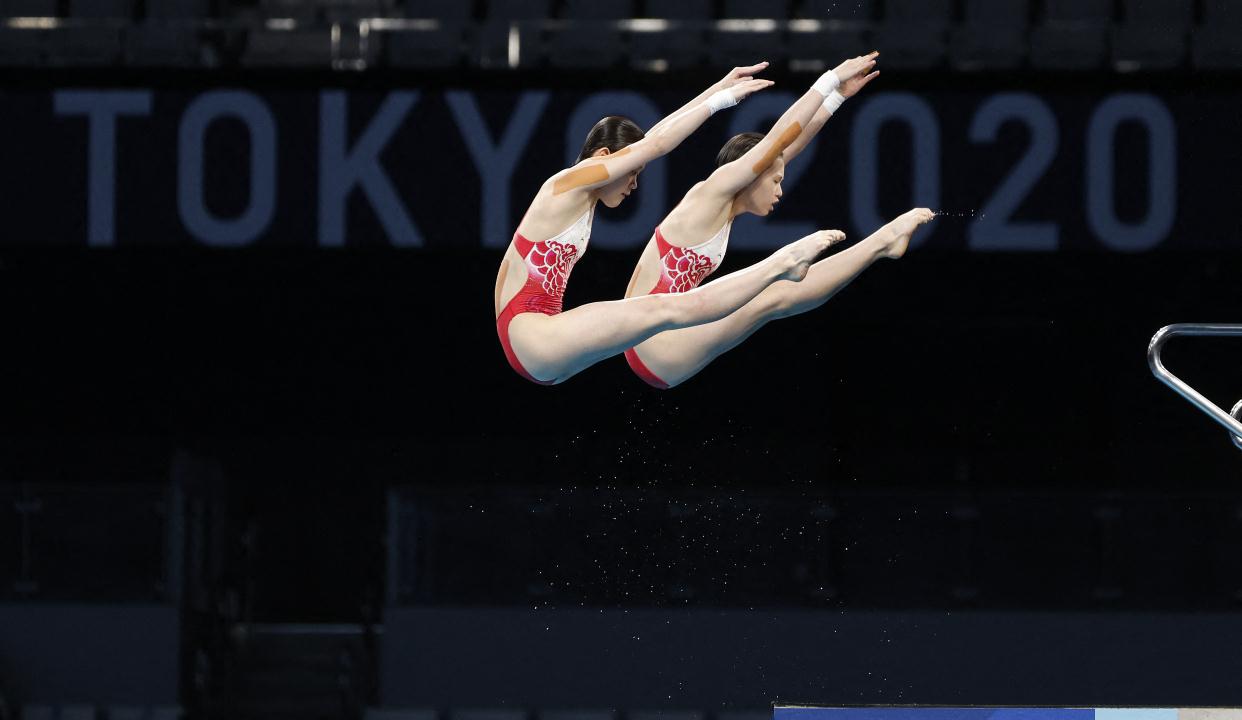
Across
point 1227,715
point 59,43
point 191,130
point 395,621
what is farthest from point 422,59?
point 1227,715

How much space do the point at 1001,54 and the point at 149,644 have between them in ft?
20.6

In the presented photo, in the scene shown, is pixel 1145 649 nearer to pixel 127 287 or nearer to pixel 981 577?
pixel 981 577

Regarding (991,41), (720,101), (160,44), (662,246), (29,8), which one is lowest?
(662,246)

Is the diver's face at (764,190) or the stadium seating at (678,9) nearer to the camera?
the diver's face at (764,190)

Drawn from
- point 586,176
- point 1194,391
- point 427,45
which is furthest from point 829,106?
point 427,45

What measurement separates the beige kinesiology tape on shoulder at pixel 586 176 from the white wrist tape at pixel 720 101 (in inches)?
13.4

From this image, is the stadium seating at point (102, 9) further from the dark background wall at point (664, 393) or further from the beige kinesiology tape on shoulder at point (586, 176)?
the beige kinesiology tape on shoulder at point (586, 176)

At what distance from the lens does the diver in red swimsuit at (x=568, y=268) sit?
17.5ft

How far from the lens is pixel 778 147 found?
5.66 metres

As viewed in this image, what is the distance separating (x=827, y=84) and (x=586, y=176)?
96 cm

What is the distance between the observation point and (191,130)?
32.1 ft

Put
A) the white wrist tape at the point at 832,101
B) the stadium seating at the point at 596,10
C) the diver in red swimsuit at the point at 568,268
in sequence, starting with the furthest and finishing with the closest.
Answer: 1. the stadium seating at the point at 596,10
2. the white wrist tape at the point at 832,101
3. the diver in red swimsuit at the point at 568,268

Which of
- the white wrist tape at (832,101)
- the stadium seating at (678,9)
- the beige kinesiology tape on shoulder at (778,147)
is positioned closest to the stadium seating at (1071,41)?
the stadium seating at (678,9)

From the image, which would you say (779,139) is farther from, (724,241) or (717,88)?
(724,241)
